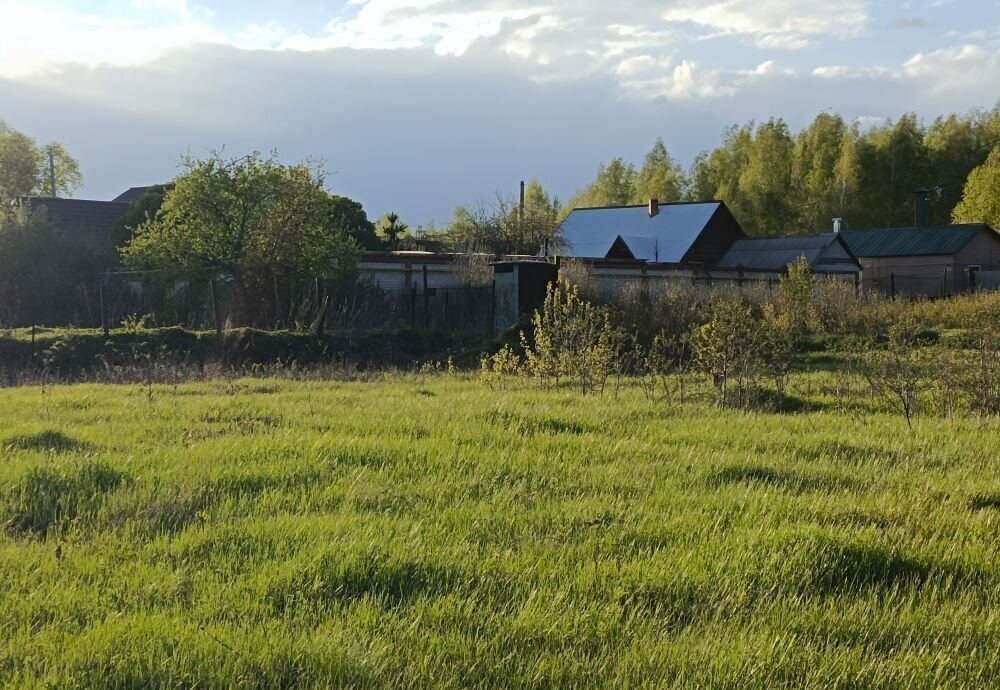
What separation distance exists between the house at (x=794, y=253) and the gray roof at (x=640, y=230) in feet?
8.87

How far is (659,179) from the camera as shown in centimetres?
7756

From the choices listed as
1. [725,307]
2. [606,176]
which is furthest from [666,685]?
[606,176]

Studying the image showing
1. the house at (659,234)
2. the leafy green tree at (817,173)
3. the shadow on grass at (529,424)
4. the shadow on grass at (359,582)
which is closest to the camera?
the shadow on grass at (359,582)

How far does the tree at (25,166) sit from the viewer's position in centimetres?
5581

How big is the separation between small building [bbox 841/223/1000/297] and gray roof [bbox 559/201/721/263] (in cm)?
1031

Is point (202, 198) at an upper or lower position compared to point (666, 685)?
upper

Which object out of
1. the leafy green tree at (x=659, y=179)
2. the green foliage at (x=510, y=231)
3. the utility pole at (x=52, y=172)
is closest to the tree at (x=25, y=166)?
the utility pole at (x=52, y=172)

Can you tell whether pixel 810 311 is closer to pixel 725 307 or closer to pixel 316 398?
pixel 725 307

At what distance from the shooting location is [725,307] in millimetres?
12812

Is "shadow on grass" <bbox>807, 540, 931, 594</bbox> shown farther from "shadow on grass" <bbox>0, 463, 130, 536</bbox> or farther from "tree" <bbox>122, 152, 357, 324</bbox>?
"tree" <bbox>122, 152, 357, 324</bbox>

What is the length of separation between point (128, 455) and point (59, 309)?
20260mm

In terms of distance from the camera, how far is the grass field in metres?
3.39

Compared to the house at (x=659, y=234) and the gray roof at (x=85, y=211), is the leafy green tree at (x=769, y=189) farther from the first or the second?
the gray roof at (x=85, y=211)

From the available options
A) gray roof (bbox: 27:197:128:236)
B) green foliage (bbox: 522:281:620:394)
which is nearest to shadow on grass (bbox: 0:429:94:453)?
green foliage (bbox: 522:281:620:394)
